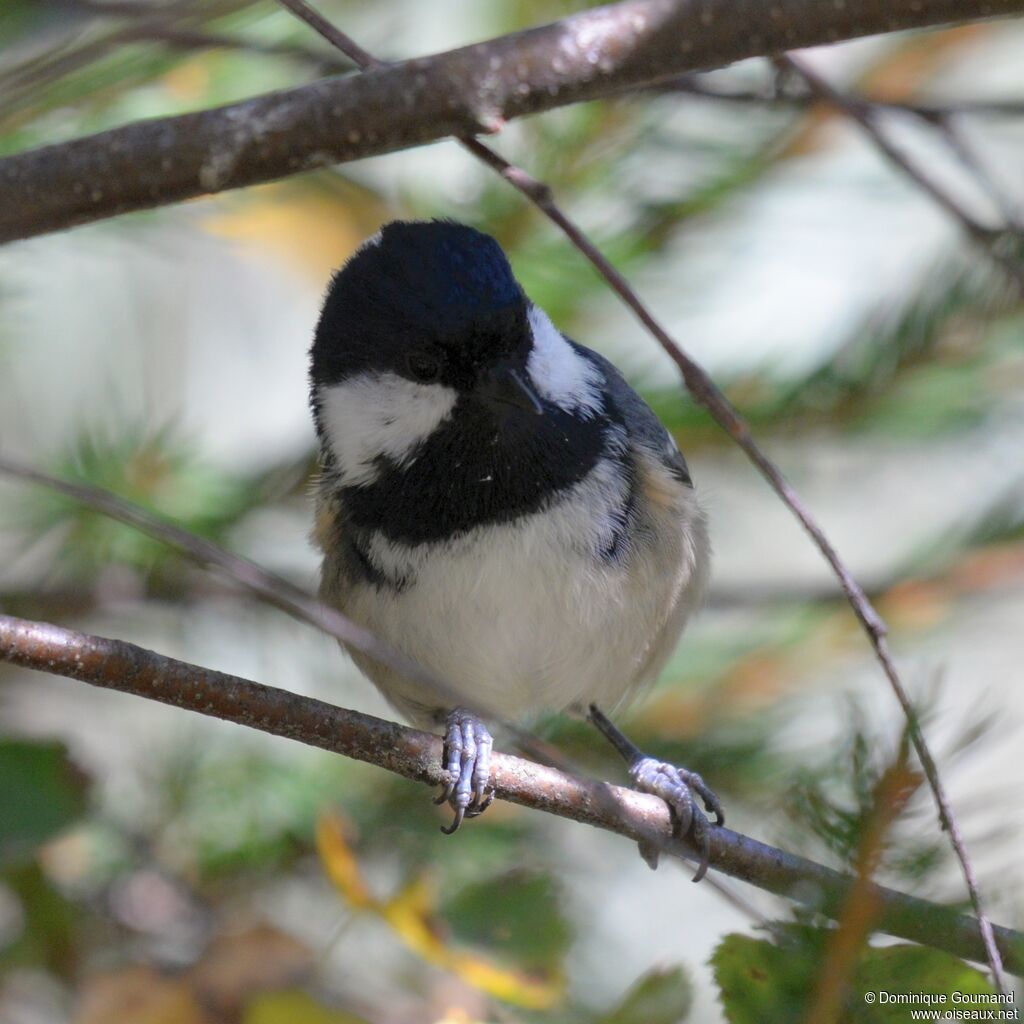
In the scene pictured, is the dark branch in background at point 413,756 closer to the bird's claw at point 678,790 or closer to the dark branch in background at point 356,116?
the bird's claw at point 678,790

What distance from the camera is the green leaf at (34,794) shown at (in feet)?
3.71

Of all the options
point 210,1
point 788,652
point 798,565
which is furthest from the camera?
point 798,565

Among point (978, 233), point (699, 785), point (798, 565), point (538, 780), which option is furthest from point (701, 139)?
point (798, 565)

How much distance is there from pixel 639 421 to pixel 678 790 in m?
0.42

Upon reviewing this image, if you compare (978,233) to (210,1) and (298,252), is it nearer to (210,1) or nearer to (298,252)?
(210,1)

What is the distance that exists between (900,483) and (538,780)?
81.5 inches

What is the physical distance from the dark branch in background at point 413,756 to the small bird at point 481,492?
123 mm

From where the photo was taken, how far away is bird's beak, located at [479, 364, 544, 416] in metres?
1.29

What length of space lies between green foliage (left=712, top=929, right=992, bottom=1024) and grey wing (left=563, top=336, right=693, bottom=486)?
83cm

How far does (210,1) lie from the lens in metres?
1.06

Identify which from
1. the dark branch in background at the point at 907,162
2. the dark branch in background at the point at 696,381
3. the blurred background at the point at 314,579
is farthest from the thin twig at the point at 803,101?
the dark branch in background at the point at 696,381

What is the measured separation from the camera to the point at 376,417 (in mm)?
1400

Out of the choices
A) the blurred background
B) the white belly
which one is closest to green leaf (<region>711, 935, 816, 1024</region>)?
the blurred background

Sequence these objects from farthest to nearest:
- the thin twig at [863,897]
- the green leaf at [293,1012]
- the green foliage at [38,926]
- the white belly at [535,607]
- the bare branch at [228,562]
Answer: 1. the white belly at [535,607]
2. the green foliage at [38,926]
3. the green leaf at [293,1012]
4. the bare branch at [228,562]
5. the thin twig at [863,897]
